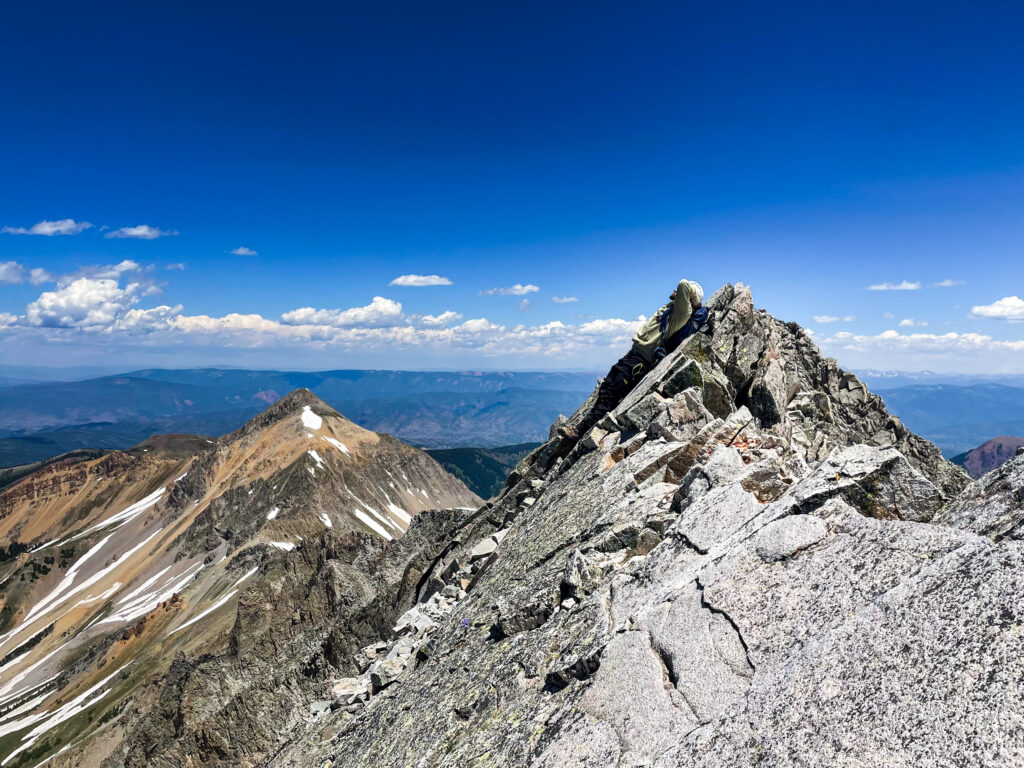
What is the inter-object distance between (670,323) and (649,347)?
5.80ft

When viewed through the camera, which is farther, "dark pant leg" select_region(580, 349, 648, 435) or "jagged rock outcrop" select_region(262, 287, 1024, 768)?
"dark pant leg" select_region(580, 349, 648, 435)

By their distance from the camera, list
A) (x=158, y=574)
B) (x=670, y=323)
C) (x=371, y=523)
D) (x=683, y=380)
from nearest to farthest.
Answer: (x=683, y=380), (x=670, y=323), (x=158, y=574), (x=371, y=523)

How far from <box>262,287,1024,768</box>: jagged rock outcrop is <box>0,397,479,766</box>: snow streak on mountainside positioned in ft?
249

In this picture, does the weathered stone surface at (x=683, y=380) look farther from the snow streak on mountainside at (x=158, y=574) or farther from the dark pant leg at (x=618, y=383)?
the snow streak on mountainside at (x=158, y=574)

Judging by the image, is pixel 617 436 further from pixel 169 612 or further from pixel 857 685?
pixel 169 612

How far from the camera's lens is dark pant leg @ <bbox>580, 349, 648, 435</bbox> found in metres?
31.5

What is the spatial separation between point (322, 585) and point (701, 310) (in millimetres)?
55698

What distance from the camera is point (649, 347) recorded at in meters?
31.7

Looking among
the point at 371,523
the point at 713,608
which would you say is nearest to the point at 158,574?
the point at 371,523

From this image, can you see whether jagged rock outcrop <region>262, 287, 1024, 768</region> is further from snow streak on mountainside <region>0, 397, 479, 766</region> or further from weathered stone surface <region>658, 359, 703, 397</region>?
snow streak on mountainside <region>0, 397, 479, 766</region>

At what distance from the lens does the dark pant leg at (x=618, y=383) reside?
104ft

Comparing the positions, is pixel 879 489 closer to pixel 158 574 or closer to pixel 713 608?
pixel 713 608

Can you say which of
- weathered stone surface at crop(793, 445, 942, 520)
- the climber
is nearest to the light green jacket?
the climber

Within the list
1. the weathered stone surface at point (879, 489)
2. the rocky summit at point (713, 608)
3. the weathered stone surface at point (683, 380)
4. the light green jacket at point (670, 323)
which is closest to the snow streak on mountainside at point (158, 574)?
the light green jacket at point (670, 323)
